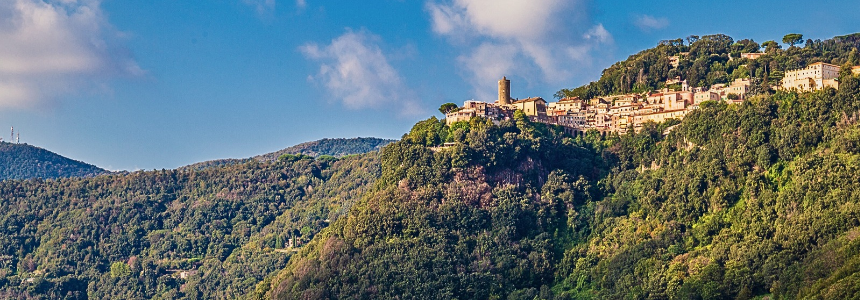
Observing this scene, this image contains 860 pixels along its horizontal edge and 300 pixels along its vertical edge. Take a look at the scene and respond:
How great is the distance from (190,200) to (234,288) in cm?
2581

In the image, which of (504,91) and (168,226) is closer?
(504,91)

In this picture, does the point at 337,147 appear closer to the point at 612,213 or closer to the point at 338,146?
the point at 338,146

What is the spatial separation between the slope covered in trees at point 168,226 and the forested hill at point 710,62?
2562 centimetres

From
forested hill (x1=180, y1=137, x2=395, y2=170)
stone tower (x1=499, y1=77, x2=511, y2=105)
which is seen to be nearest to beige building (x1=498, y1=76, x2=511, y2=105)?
stone tower (x1=499, y1=77, x2=511, y2=105)

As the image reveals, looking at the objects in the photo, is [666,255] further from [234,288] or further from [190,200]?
[190,200]

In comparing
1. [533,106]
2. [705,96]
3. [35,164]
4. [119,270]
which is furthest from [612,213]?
[35,164]

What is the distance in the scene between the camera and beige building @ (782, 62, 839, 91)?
3366 inches

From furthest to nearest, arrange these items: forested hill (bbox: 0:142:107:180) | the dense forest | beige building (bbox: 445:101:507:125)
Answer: forested hill (bbox: 0:142:107:180) → beige building (bbox: 445:101:507:125) → the dense forest

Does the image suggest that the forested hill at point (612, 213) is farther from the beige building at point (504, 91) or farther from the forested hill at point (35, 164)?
the forested hill at point (35, 164)

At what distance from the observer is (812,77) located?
286 feet

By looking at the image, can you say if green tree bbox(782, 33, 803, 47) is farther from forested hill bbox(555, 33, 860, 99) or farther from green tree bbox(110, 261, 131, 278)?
green tree bbox(110, 261, 131, 278)

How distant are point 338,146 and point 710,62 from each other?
322 ft

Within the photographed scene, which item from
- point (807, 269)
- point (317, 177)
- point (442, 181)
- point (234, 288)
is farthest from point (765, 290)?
point (317, 177)

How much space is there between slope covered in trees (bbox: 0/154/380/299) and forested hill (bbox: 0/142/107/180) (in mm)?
50100
